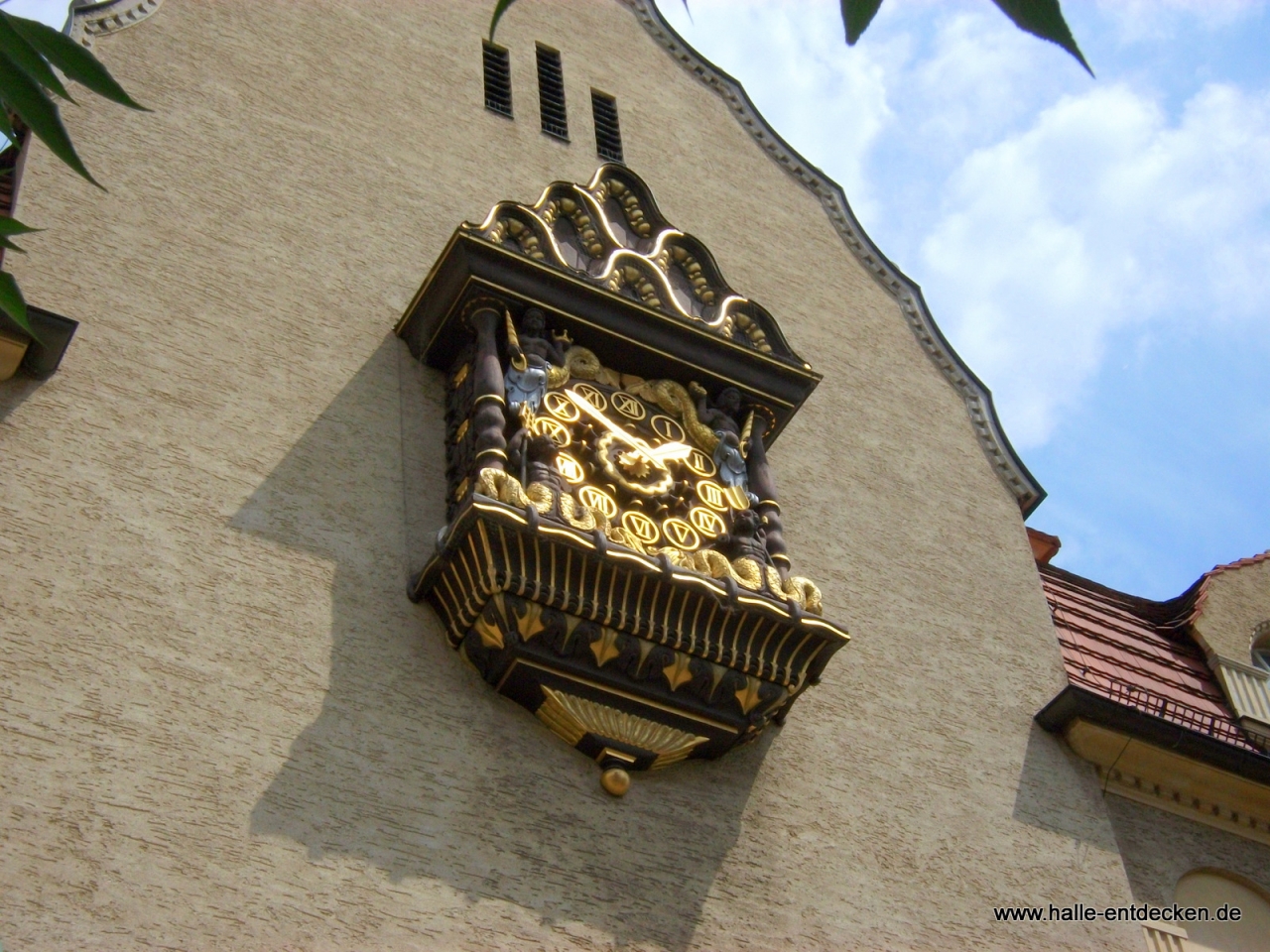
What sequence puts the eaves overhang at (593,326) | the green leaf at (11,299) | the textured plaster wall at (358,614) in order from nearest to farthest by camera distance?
1. the green leaf at (11,299)
2. the textured plaster wall at (358,614)
3. the eaves overhang at (593,326)

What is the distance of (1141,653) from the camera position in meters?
10.6

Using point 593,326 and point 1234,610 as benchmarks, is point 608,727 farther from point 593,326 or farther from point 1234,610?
point 1234,610

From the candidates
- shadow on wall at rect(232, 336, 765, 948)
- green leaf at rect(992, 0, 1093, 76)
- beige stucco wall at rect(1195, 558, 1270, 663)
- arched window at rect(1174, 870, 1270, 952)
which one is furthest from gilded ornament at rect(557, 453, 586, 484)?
green leaf at rect(992, 0, 1093, 76)

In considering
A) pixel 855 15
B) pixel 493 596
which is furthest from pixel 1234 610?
pixel 855 15

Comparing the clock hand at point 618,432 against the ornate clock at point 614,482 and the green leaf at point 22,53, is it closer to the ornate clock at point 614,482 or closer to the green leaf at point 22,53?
the ornate clock at point 614,482

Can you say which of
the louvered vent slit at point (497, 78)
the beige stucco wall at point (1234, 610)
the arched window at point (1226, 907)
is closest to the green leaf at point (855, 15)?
the arched window at point (1226, 907)

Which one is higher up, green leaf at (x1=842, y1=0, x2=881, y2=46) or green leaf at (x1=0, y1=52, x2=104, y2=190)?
green leaf at (x1=842, y1=0, x2=881, y2=46)

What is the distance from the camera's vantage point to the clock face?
26.0ft

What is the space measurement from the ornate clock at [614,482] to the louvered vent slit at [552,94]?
1461 millimetres

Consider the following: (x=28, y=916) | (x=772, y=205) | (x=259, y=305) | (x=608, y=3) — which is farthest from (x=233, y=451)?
(x=608, y=3)

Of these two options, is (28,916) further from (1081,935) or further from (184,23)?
(184,23)

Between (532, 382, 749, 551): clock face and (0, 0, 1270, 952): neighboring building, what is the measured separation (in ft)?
0.09

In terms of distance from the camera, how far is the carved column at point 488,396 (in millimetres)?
7500

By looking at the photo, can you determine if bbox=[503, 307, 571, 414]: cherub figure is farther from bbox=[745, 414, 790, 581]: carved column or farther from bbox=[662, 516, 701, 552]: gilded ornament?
bbox=[745, 414, 790, 581]: carved column
